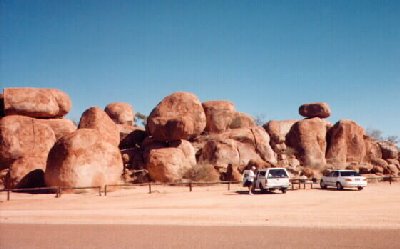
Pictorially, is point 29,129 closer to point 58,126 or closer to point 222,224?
point 58,126

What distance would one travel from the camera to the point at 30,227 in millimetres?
12688

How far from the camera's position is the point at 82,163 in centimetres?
2616

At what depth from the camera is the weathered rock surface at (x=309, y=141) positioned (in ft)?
146

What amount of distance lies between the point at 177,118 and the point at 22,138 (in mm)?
13887

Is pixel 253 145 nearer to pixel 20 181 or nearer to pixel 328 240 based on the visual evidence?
pixel 20 181

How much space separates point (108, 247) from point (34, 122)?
93.8ft

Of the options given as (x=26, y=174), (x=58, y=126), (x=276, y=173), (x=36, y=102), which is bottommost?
(x=26, y=174)

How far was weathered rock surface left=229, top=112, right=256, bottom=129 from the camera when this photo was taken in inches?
1693

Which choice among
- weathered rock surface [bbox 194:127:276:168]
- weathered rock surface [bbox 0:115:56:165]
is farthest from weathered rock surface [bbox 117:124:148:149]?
weathered rock surface [bbox 0:115:56:165]

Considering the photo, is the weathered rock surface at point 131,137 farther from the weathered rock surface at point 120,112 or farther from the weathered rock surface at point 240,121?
the weathered rock surface at point 120,112

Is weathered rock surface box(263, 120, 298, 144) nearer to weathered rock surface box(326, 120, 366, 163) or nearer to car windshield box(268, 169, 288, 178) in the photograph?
weathered rock surface box(326, 120, 366, 163)

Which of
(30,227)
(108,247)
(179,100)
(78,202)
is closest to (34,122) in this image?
(179,100)

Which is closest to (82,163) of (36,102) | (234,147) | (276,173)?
(276,173)

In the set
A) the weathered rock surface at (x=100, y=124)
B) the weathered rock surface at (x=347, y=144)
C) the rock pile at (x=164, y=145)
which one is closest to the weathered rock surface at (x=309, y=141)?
the rock pile at (x=164, y=145)
